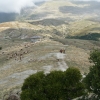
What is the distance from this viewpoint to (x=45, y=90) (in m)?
50.8

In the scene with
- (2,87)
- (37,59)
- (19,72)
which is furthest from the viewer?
(37,59)

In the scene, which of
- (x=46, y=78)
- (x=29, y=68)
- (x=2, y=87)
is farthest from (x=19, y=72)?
(x=46, y=78)

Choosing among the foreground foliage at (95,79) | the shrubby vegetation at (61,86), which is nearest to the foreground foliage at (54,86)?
the shrubby vegetation at (61,86)

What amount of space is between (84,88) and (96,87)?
3.81 m

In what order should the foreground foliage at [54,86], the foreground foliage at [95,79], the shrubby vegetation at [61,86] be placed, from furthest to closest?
the foreground foliage at [54,86] < the shrubby vegetation at [61,86] < the foreground foliage at [95,79]

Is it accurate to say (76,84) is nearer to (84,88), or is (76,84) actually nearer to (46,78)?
(84,88)

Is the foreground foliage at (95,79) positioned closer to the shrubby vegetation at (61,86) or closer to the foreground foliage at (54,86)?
the shrubby vegetation at (61,86)

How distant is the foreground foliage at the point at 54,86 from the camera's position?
50188mm

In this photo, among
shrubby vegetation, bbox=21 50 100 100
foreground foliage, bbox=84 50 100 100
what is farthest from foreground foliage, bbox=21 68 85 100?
foreground foliage, bbox=84 50 100 100

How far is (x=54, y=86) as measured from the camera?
50.5 m

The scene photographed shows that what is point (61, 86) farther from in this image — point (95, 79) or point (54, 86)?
→ point (95, 79)

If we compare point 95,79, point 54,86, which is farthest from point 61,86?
point 95,79

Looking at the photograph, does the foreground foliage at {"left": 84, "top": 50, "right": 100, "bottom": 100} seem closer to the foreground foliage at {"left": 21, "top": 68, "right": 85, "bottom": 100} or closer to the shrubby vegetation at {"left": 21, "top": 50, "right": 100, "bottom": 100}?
the shrubby vegetation at {"left": 21, "top": 50, "right": 100, "bottom": 100}

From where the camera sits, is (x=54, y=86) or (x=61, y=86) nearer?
(x=54, y=86)
